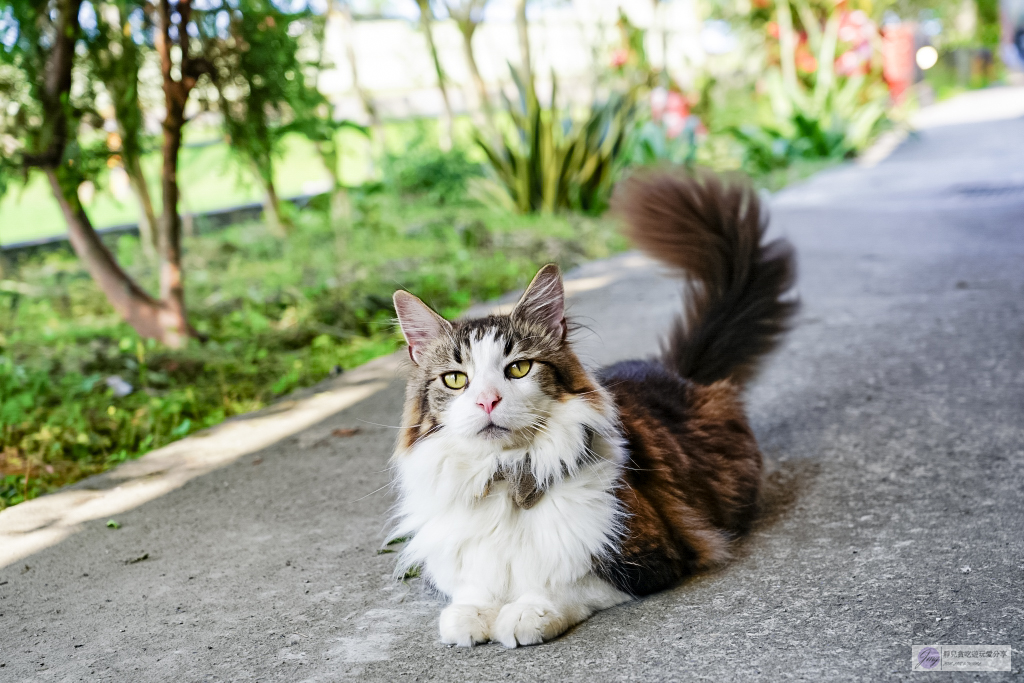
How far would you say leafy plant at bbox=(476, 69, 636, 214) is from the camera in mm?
7480

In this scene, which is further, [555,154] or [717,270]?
[555,154]

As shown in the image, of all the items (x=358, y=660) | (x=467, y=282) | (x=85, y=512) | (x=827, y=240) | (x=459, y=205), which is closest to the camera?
(x=358, y=660)

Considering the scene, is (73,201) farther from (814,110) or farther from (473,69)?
(814,110)

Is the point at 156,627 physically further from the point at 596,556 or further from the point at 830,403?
the point at 830,403

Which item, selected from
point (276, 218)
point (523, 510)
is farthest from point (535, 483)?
point (276, 218)

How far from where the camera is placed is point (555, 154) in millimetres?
7504

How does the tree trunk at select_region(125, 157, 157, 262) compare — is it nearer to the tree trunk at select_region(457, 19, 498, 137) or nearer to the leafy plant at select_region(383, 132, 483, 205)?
the leafy plant at select_region(383, 132, 483, 205)

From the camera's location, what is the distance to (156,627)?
210cm

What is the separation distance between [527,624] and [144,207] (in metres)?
5.19

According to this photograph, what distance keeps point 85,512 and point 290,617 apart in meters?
1.10

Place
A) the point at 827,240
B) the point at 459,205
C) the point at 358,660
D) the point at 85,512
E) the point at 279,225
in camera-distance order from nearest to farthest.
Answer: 1. the point at 358,660
2. the point at 85,512
3. the point at 827,240
4. the point at 279,225
5. the point at 459,205

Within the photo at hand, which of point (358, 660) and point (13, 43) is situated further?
point (13, 43)

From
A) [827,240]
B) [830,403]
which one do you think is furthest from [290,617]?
[827,240]

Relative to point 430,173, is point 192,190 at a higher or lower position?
higher
